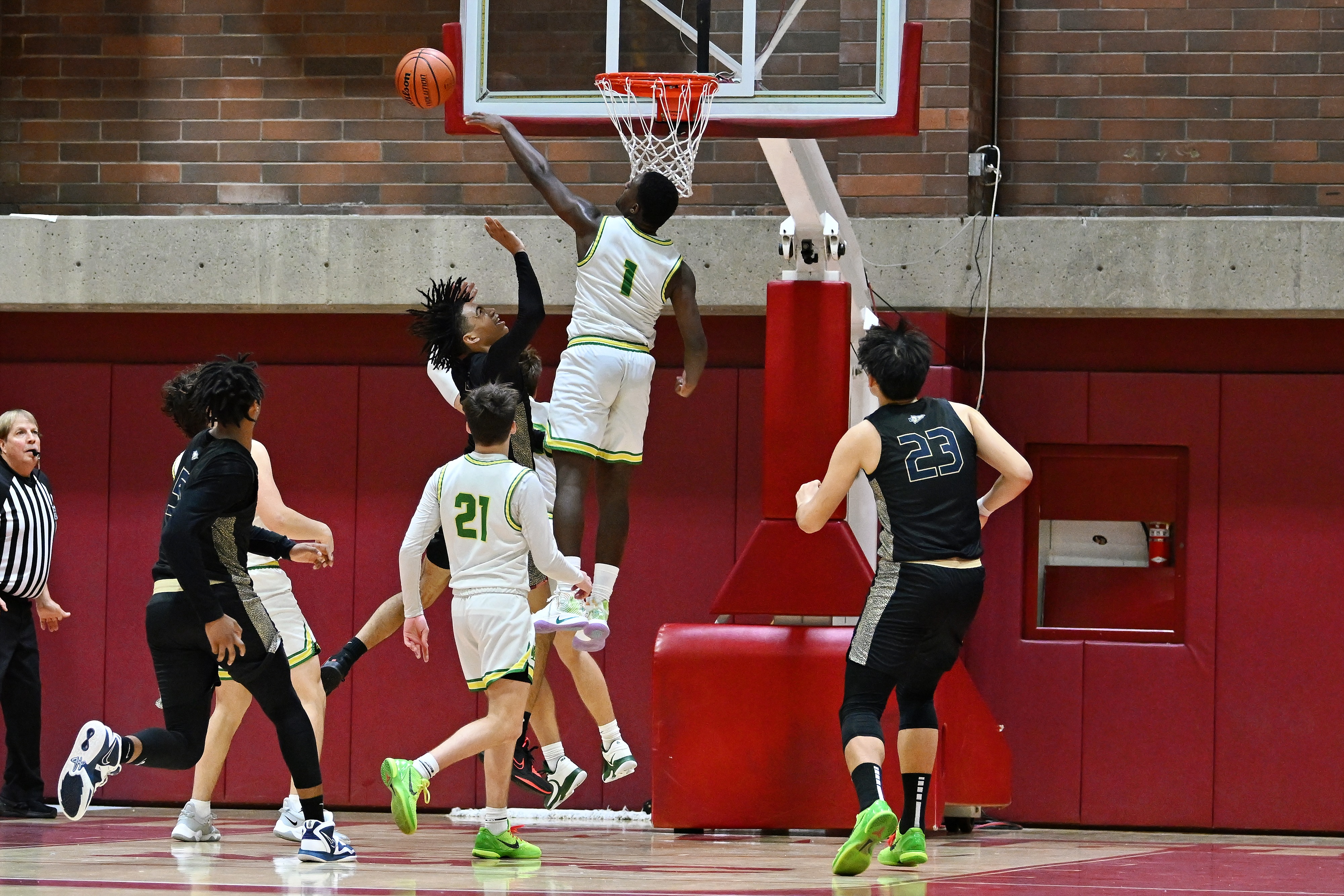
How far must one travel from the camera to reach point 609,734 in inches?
299

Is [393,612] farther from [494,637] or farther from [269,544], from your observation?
[494,637]

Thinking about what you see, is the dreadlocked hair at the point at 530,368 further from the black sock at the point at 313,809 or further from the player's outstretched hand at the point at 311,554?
the black sock at the point at 313,809

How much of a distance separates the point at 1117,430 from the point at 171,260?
5.32 metres

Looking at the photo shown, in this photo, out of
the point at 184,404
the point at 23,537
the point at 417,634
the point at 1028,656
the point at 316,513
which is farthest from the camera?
the point at 316,513

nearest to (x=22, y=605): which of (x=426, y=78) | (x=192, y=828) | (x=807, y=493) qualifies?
(x=192, y=828)

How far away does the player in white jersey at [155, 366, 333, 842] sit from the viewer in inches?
273

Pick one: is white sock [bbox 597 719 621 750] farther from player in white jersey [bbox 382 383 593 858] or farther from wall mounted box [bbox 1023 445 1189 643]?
wall mounted box [bbox 1023 445 1189 643]

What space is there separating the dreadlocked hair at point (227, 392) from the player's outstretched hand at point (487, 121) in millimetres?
1651

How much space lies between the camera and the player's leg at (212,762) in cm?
701

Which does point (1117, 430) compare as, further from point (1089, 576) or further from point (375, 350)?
point (375, 350)

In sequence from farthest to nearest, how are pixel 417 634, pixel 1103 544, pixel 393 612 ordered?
1. pixel 1103 544
2. pixel 393 612
3. pixel 417 634

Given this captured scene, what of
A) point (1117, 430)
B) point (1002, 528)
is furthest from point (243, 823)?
point (1117, 430)

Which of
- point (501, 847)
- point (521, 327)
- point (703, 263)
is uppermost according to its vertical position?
point (703, 263)

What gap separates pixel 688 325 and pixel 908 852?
8.26ft
